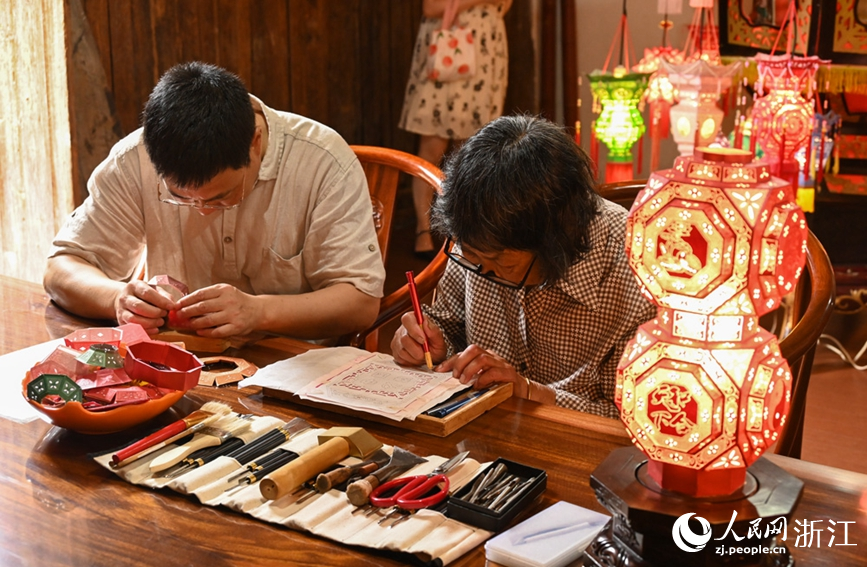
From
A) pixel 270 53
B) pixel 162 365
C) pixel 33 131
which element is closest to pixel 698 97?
pixel 270 53

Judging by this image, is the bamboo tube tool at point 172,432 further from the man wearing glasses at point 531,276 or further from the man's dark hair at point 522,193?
the man's dark hair at point 522,193

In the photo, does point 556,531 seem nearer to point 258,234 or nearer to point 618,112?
point 258,234

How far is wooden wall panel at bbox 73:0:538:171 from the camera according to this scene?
3.63m

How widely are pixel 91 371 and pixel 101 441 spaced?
0.13 m

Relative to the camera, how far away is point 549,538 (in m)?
1.09

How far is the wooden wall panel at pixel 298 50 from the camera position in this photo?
143 inches

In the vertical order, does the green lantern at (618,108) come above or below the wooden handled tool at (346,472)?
above

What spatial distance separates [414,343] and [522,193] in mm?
357

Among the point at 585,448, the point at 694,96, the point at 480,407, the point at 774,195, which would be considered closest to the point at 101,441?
the point at 480,407

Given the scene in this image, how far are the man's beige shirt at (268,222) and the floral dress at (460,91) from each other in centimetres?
267

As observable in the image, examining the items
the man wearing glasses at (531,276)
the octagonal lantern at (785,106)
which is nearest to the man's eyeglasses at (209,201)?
the man wearing glasses at (531,276)

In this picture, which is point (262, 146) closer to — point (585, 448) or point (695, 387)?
point (585, 448)

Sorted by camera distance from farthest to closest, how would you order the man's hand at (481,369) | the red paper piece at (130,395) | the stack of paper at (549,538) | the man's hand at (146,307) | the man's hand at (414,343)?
the man's hand at (146,307) → the man's hand at (414,343) → the man's hand at (481,369) → the red paper piece at (130,395) → the stack of paper at (549,538)

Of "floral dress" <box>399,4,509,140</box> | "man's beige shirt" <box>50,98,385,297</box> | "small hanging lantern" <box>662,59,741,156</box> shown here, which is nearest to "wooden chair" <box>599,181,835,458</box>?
"man's beige shirt" <box>50,98,385,297</box>
